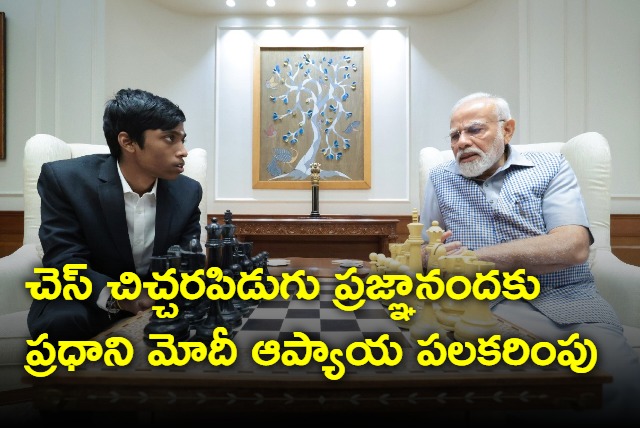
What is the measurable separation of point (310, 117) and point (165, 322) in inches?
128

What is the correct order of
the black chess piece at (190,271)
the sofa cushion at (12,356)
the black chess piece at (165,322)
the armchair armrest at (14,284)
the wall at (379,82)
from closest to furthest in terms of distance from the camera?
the black chess piece at (165,322), the black chess piece at (190,271), the sofa cushion at (12,356), the armchair armrest at (14,284), the wall at (379,82)

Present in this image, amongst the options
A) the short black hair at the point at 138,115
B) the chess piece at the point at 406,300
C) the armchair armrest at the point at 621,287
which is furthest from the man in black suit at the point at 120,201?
the armchair armrest at the point at 621,287

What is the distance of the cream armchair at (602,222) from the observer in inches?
63.0

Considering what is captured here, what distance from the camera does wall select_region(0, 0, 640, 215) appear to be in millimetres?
3369

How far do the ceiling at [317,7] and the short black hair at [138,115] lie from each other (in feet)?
9.21

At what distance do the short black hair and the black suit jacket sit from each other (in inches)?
6.3

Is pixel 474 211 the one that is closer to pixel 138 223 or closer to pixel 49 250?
pixel 138 223

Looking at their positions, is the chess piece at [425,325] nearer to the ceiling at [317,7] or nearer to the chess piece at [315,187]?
the chess piece at [315,187]

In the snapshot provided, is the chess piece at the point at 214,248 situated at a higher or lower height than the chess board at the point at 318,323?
higher

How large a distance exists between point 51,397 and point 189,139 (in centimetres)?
355

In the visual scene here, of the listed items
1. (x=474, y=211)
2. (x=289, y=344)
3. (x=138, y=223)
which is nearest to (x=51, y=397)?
(x=289, y=344)

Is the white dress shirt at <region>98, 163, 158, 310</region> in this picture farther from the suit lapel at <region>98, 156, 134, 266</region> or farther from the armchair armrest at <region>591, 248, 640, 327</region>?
the armchair armrest at <region>591, 248, 640, 327</region>

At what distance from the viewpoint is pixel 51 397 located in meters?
0.73

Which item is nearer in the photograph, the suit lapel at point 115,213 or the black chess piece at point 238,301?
the black chess piece at point 238,301
